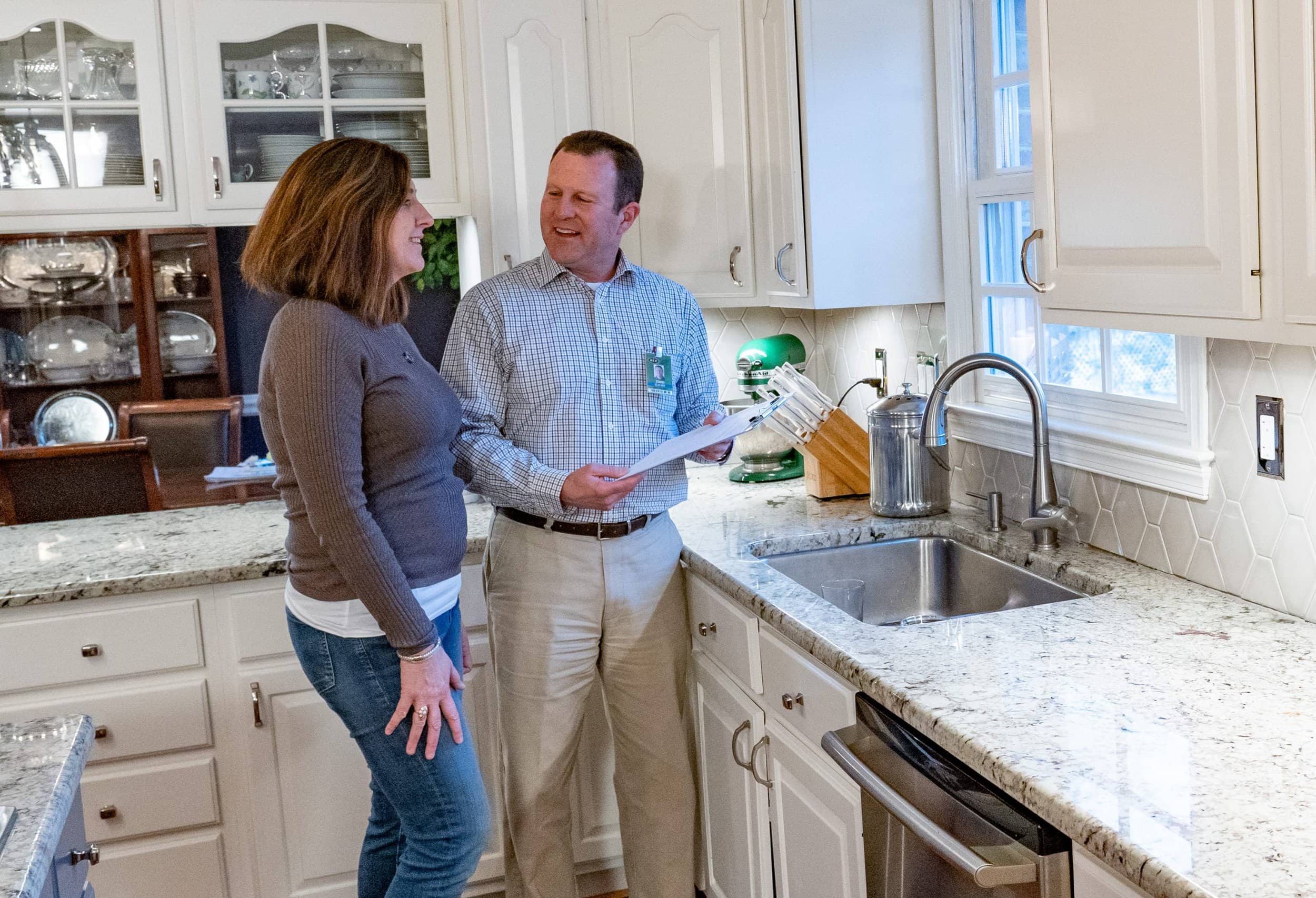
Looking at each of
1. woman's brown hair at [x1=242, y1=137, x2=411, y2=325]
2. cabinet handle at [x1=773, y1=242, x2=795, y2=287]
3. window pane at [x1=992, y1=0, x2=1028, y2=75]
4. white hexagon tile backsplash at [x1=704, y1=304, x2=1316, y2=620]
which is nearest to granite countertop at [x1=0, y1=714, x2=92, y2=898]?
woman's brown hair at [x1=242, y1=137, x2=411, y2=325]

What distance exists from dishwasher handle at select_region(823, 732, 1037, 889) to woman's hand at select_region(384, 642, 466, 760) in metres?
0.57

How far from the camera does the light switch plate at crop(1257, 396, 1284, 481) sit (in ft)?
5.75

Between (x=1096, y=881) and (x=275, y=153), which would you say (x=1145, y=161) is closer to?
(x=1096, y=881)

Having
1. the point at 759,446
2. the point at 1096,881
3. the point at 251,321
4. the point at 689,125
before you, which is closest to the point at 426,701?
the point at 1096,881

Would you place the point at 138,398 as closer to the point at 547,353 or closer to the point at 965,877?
the point at 547,353

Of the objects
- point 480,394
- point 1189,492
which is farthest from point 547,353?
point 1189,492

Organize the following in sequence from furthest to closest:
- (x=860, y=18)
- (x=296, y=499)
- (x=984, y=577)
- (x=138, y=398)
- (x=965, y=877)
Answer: (x=138, y=398) < (x=860, y=18) < (x=984, y=577) < (x=296, y=499) < (x=965, y=877)

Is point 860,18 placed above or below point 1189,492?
above

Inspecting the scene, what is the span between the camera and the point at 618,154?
2379 millimetres

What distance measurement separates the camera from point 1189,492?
1.93m

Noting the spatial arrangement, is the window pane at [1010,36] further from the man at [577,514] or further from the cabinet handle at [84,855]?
the cabinet handle at [84,855]

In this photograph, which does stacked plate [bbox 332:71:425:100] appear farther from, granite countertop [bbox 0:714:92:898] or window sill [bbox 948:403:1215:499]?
granite countertop [bbox 0:714:92:898]

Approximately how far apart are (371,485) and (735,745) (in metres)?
0.88

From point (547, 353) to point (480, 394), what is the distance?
149mm
